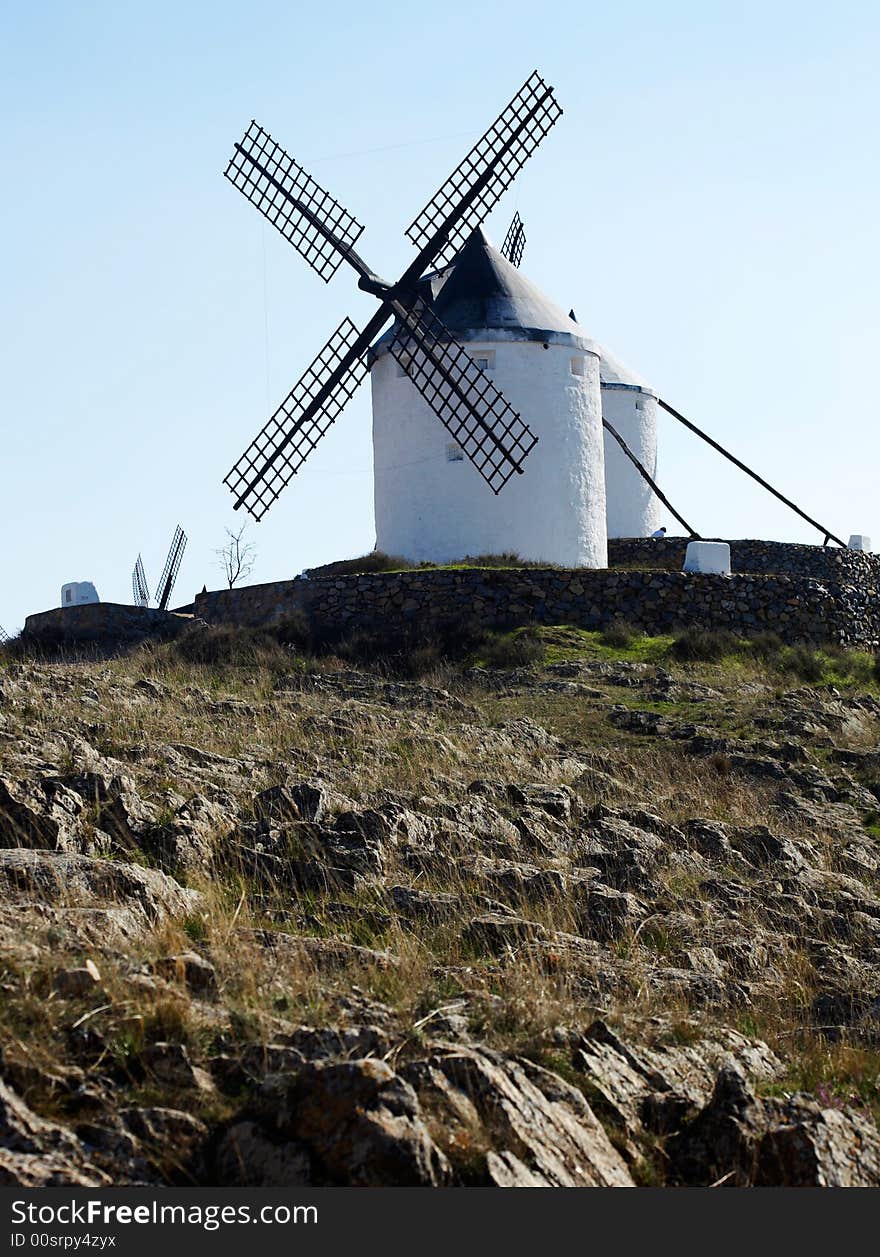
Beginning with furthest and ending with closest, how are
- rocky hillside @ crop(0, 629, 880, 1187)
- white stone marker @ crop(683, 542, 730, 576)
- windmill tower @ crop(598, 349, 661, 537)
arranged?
windmill tower @ crop(598, 349, 661, 537) < white stone marker @ crop(683, 542, 730, 576) < rocky hillside @ crop(0, 629, 880, 1187)

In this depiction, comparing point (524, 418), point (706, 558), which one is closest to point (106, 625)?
point (524, 418)

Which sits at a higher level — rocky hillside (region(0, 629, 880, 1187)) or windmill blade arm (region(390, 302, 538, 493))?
windmill blade arm (region(390, 302, 538, 493))

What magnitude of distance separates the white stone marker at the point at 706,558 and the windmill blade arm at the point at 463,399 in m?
3.11

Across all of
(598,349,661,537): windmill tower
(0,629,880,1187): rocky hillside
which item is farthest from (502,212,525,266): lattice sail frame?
(0,629,880,1187): rocky hillside

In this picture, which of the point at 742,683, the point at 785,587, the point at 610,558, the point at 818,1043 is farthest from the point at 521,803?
the point at 610,558

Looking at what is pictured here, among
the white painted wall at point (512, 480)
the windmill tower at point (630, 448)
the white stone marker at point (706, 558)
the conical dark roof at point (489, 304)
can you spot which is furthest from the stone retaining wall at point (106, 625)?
the windmill tower at point (630, 448)

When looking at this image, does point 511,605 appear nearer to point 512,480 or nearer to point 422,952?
point 512,480

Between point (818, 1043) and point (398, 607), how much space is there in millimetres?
14376

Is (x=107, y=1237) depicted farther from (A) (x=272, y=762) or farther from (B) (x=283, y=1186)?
(A) (x=272, y=762)

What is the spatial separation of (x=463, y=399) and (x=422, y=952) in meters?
16.9

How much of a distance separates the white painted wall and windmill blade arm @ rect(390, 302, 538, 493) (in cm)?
29

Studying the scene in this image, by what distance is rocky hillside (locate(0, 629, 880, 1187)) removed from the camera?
431cm

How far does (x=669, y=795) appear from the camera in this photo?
1088 centimetres

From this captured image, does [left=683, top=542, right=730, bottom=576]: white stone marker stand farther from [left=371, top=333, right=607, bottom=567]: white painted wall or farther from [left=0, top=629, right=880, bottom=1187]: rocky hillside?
[left=0, top=629, right=880, bottom=1187]: rocky hillside
